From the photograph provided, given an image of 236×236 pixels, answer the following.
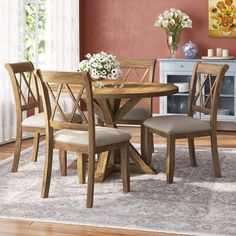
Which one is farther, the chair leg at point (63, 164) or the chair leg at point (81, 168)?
the chair leg at point (63, 164)

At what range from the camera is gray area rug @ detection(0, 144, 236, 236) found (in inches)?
137

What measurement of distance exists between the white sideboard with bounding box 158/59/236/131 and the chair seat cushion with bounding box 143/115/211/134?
7.08 ft

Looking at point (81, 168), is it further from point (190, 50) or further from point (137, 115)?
point (190, 50)

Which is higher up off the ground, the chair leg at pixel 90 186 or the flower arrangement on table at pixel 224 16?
the flower arrangement on table at pixel 224 16

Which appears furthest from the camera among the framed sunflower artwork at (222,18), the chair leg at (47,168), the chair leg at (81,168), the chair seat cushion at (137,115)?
the framed sunflower artwork at (222,18)

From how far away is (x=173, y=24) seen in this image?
6.77 metres

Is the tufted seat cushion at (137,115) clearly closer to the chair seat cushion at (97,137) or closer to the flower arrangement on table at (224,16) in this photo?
the chair seat cushion at (97,137)

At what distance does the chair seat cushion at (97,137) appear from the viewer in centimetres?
381

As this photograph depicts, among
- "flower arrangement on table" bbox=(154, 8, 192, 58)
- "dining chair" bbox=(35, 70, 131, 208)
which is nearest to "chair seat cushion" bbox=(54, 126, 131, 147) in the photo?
"dining chair" bbox=(35, 70, 131, 208)

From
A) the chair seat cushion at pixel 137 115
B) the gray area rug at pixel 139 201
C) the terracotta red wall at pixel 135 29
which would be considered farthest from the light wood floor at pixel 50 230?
the terracotta red wall at pixel 135 29

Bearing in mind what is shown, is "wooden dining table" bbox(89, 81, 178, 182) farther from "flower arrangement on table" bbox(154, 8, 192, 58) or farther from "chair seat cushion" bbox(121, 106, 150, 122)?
"flower arrangement on table" bbox(154, 8, 192, 58)

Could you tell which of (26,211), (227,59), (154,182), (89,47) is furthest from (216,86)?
(89,47)

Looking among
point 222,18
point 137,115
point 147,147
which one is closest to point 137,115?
point 137,115

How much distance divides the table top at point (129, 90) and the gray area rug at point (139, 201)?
0.71 meters
